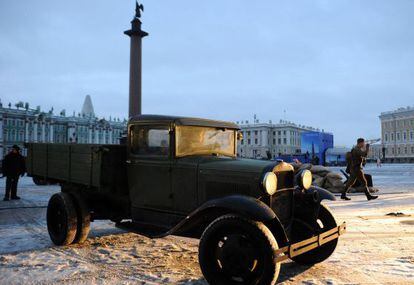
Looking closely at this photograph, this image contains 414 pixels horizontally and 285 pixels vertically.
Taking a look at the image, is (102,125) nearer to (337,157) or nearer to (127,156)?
(337,157)

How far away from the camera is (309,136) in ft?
134

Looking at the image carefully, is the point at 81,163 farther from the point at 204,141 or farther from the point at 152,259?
the point at 204,141

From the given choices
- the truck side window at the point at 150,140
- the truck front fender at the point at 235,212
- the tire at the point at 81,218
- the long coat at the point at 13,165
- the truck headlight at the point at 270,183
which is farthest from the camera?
the long coat at the point at 13,165

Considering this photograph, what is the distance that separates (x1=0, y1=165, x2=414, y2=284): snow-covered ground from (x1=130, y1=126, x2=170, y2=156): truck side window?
4.77 feet

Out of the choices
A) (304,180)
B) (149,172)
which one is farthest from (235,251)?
(149,172)

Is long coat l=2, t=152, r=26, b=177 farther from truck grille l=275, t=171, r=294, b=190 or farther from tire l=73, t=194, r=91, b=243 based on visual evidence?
truck grille l=275, t=171, r=294, b=190

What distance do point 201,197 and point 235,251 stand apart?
1.00 m

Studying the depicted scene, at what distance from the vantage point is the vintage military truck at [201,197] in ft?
12.8

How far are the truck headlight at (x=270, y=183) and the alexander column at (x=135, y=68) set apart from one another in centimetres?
1306

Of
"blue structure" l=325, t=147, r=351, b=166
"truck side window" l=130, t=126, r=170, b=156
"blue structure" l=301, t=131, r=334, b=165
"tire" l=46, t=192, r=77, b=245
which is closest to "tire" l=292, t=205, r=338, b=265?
"truck side window" l=130, t=126, r=170, b=156

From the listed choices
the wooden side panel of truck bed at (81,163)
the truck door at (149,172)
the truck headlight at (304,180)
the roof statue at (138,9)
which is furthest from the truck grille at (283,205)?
the roof statue at (138,9)

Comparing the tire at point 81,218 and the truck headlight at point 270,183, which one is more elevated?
the truck headlight at point 270,183

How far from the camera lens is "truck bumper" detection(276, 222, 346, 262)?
12.2 feet

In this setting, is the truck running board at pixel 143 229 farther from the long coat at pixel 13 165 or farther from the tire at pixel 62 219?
the long coat at pixel 13 165
